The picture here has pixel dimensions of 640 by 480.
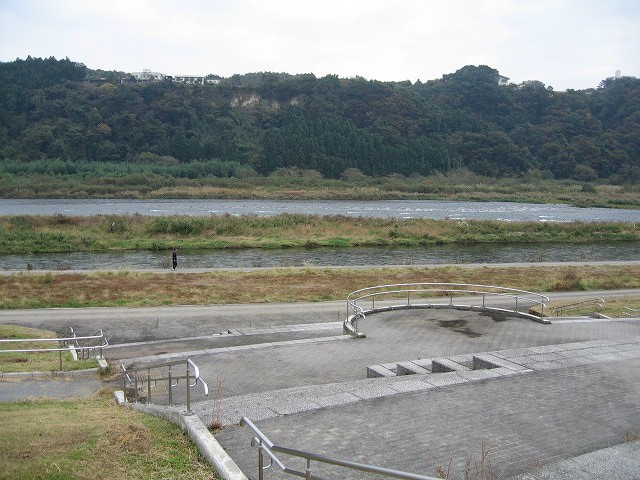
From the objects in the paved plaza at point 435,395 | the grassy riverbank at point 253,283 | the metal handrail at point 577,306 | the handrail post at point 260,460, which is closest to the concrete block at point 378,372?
the paved plaza at point 435,395

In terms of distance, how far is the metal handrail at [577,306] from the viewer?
80.5ft

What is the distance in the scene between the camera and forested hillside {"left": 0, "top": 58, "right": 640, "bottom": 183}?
159750 mm

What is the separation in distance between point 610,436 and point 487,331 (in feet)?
30.3

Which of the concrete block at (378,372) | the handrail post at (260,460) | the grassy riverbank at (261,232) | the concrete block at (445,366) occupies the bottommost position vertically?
the grassy riverbank at (261,232)

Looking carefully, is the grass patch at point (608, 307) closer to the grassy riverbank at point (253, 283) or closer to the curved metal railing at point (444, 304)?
the curved metal railing at point (444, 304)

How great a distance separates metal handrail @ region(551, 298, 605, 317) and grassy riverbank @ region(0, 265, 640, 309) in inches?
208

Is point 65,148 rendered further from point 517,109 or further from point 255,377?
point 255,377

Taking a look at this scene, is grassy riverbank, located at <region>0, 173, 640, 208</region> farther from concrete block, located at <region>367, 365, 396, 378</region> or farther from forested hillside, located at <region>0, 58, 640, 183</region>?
concrete block, located at <region>367, 365, 396, 378</region>

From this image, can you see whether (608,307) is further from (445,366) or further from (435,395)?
(435,395)

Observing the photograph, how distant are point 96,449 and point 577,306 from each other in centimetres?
2243

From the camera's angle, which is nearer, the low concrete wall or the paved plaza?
the low concrete wall

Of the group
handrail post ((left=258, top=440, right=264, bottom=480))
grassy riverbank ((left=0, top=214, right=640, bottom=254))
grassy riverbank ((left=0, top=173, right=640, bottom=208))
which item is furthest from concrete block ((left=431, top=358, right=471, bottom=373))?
grassy riverbank ((left=0, top=173, right=640, bottom=208))

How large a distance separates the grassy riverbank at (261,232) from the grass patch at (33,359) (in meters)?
32.1

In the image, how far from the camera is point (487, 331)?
18.0 metres
